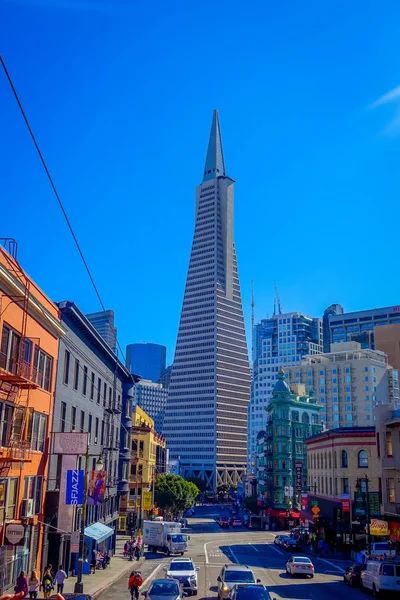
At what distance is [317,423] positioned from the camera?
349 ft

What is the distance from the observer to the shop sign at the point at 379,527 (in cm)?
4672

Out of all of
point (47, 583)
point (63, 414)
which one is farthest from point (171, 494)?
point (47, 583)

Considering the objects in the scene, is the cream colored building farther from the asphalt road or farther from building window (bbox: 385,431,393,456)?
building window (bbox: 385,431,393,456)

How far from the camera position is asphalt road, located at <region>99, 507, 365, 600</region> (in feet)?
107

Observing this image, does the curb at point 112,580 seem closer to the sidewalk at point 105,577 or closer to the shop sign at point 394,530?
the sidewalk at point 105,577

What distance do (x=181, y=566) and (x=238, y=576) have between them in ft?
18.0

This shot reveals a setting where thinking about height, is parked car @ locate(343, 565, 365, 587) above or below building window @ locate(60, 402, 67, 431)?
below

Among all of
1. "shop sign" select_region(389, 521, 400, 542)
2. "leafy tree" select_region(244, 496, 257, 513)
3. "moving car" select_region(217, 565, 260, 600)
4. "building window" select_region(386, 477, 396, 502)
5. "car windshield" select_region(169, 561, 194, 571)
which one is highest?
"building window" select_region(386, 477, 396, 502)

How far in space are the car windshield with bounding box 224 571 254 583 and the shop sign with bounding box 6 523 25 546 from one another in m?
9.65

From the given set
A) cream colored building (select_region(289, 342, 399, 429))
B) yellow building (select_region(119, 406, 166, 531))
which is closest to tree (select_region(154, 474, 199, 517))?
yellow building (select_region(119, 406, 166, 531))

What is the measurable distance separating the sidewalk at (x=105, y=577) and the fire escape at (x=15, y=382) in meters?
8.72

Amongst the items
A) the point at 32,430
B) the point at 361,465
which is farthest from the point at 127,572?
the point at 361,465

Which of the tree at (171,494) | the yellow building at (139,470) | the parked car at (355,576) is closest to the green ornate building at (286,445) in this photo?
the tree at (171,494)

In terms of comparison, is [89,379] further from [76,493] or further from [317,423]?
[317,423]
